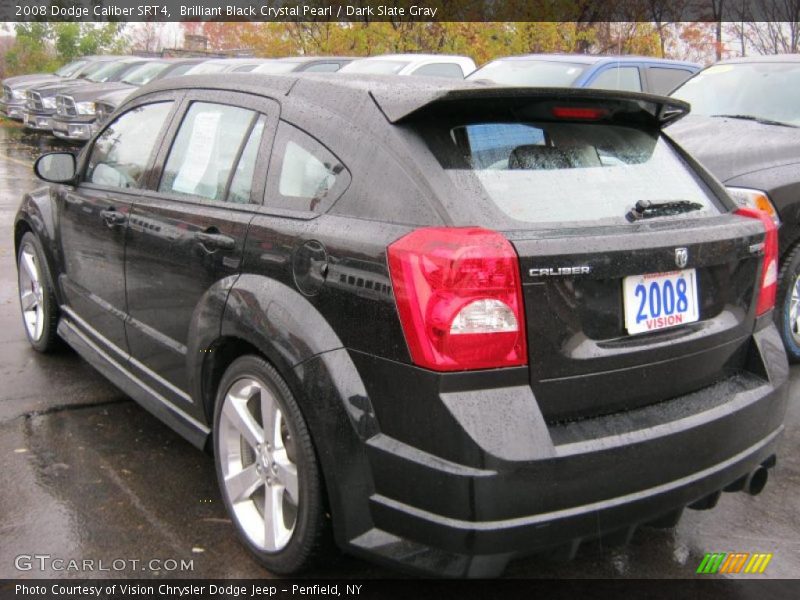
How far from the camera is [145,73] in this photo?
16891 millimetres

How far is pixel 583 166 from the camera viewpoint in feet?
9.09

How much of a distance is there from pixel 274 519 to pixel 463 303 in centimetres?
114

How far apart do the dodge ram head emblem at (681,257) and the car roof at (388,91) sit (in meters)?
0.60

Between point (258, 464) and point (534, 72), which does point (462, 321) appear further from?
point (534, 72)

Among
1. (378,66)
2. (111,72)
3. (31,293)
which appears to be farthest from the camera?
(111,72)

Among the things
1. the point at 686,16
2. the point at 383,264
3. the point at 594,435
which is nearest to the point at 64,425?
the point at 383,264

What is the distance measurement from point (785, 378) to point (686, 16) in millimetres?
22582

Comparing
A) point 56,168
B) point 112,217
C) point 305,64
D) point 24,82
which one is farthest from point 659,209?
point 24,82

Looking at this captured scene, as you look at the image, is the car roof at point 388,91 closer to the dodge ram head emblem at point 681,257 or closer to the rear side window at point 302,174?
the rear side window at point 302,174

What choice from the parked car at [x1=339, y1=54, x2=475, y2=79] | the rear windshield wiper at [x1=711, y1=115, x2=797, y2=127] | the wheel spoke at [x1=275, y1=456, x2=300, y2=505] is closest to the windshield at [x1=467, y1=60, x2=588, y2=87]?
the parked car at [x1=339, y1=54, x2=475, y2=79]

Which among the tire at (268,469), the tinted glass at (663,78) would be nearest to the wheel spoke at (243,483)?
the tire at (268,469)

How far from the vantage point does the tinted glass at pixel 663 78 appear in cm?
985

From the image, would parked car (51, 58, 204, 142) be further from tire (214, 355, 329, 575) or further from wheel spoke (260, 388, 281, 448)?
wheel spoke (260, 388, 281, 448)

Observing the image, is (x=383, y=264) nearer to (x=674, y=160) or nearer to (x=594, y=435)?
(x=594, y=435)
